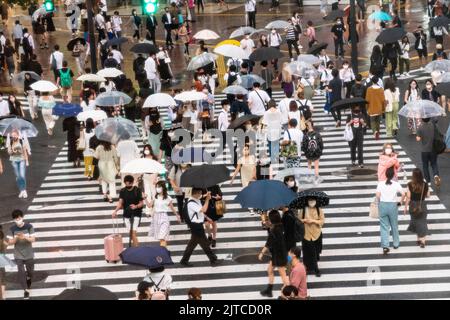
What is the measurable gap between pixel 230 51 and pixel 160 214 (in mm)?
13374

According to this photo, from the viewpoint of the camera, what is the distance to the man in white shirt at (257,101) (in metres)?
30.1

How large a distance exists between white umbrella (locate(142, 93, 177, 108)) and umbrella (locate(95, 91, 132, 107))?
3.15 ft

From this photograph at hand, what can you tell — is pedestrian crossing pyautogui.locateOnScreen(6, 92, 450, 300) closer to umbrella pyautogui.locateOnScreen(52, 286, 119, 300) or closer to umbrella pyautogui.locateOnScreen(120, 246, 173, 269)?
umbrella pyautogui.locateOnScreen(120, 246, 173, 269)

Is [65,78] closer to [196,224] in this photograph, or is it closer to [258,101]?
[258,101]

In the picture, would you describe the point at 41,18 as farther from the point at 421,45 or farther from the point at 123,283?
the point at 123,283

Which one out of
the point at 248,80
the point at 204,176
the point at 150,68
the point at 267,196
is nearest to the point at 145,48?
the point at 150,68

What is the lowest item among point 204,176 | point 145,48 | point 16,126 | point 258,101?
point 204,176

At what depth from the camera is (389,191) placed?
869 inches

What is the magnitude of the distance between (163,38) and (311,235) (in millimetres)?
29344

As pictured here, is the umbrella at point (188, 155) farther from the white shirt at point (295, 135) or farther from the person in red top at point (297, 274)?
the person in red top at point (297, 274)

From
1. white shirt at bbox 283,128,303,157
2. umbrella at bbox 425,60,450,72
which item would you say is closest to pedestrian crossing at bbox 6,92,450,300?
white shirt at bbox 283,128,303,157

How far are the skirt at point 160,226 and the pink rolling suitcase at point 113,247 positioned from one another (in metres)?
0.62

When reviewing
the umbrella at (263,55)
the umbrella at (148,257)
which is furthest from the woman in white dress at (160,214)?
the umbrella at (263,55)
